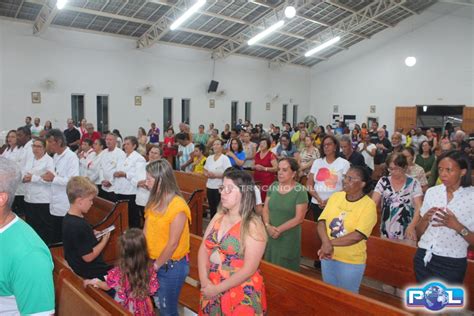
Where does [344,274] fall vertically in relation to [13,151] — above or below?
below

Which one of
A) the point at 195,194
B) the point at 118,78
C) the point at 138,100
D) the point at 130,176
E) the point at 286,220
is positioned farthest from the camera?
the point at 138,100

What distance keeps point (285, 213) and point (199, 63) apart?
14579 mm

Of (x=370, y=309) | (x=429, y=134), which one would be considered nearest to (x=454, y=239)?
(x=370, y=309)

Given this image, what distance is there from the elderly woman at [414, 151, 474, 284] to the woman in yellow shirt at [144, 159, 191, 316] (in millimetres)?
1651

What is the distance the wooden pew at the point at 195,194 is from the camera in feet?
17.9

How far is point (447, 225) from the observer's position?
Result: 249 centimetres

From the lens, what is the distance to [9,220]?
1.48 m

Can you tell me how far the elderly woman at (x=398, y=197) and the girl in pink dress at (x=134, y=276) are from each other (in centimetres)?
220

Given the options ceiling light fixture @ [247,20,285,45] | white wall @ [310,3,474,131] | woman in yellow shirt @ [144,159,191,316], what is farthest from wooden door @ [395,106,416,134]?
woman in yellow shirt @ [144,159,191,316]

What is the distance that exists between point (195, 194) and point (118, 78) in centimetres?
1061

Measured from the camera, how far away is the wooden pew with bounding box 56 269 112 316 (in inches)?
86.2

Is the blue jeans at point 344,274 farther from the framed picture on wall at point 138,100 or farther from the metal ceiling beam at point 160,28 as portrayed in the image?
the framed picture on wall at point 138,100

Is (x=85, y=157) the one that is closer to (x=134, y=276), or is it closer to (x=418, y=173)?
(x=134, y=276)

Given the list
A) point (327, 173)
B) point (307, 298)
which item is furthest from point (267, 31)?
point (307, 298)
